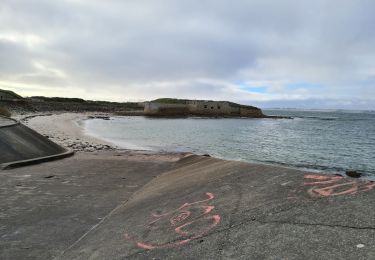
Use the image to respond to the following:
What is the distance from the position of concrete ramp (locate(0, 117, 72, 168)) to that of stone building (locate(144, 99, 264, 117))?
81.5m

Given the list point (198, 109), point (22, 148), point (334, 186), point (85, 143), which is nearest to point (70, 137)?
point (85, 143)

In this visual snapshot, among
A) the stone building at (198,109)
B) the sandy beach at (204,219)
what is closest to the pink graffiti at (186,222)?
Result: the sandy beach at (204,219)

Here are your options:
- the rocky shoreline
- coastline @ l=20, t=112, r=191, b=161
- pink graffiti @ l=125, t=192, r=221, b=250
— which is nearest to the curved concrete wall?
coastline @ l=20, t=112, r=191, b=161

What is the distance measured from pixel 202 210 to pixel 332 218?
2179mm

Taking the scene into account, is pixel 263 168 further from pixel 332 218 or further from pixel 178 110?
pixel 178 110

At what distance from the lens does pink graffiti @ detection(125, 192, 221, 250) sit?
203 inches

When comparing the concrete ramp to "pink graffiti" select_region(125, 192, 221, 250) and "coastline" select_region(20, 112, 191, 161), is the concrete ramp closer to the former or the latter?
"coastline" select_region(20, 112, 191, 161)

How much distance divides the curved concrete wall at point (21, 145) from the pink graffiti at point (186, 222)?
9.01 metres

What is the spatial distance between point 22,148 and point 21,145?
41 centimetres

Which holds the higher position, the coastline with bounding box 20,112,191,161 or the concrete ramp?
the concrete ramp

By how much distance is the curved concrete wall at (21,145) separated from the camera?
14031mm

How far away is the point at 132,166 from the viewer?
14.0 metres

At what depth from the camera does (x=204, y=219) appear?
5703mm

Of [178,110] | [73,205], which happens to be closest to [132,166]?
[73,205]
